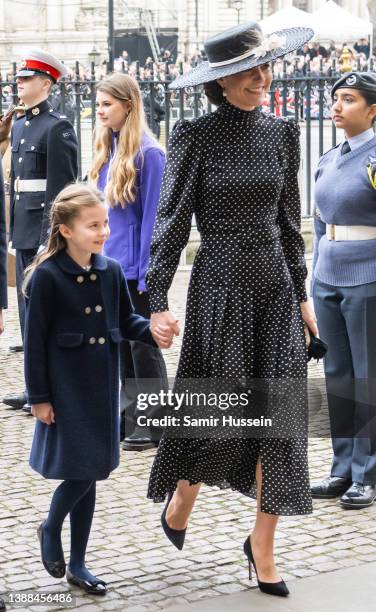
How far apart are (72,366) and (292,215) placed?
3.04 feet

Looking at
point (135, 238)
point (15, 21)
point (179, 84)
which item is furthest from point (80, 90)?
point (15, 21)

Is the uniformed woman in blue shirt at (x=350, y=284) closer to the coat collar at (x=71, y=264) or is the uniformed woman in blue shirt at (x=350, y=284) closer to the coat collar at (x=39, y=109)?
the coat collar at (x=71, y=264)

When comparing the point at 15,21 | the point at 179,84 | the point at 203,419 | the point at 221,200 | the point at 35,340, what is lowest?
the point at 203,419

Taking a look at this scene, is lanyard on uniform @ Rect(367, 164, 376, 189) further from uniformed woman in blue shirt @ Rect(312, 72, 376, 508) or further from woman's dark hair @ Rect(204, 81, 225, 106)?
woman's dark hair @ Rect(204, 81, 225, 106)

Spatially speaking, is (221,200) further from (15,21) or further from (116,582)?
(15,21)

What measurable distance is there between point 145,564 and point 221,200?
4.35ft

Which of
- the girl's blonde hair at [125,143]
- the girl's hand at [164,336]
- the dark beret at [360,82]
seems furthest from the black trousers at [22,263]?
the girl's hand at [164,336]

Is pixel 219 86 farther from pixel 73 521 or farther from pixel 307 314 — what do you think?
pixel 73 521

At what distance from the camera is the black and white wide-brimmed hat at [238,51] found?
420 centimetres

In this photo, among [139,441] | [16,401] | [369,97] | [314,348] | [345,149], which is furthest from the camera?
[16,401]

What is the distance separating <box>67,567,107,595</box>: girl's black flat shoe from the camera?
164 inches

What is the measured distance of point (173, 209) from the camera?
4230 mm

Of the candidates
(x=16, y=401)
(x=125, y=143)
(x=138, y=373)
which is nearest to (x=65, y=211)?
(x=125, y=143)

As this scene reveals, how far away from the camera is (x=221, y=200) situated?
4.19 metres
